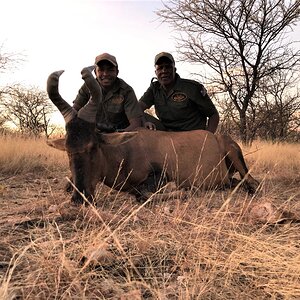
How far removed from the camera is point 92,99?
4.41 m

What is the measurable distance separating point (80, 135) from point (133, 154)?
887 millimetres

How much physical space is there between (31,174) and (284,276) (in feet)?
17.5

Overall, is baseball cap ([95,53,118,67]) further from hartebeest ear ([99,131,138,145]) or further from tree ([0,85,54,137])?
tree ([0,85,54,137])

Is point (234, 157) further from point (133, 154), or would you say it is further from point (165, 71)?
point (165, 71)

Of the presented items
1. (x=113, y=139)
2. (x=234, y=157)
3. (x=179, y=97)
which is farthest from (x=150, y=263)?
(x=179, y=97)

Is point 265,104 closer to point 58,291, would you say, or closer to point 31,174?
point 31,174

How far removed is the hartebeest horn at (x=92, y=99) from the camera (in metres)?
4.26

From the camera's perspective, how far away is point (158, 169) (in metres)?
4.76

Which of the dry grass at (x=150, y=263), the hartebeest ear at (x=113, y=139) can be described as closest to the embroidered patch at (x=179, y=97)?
the hartebeest ear at (x=113, y=139)

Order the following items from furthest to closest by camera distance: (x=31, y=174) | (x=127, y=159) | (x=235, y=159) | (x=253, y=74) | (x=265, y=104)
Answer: (x=265, y=104) < (x=253, y=74) < (x=31, y=174) < (x=235, y=159) < (x=127, y=159)

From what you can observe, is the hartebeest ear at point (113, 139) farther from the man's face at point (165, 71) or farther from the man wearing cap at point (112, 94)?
the man's face at point (165, 71)

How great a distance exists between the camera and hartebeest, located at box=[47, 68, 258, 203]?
393 centimetres

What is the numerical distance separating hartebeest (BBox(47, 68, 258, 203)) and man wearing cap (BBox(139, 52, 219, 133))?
1.05 m

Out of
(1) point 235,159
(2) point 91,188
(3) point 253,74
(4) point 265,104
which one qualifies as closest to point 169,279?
(2) point 91,188
